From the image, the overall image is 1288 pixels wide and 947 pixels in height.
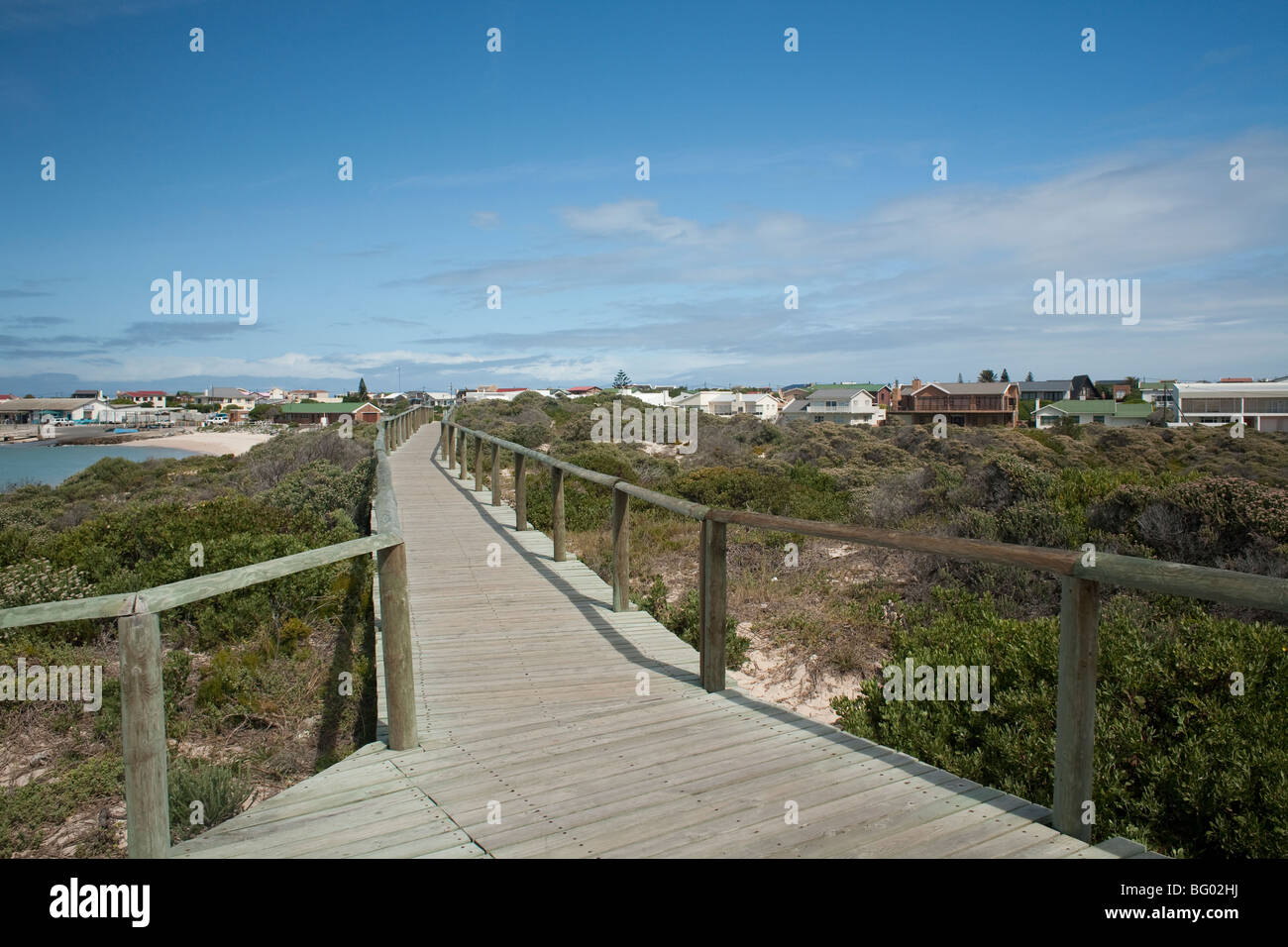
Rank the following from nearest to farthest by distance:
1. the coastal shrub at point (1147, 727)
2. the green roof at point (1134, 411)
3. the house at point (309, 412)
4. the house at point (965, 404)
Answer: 1. the coastal shrub at point (1147, 727)
2. the green roof at point (1134, 411)
3. the house at point (965, 404)
4. the house at point (309, 412)

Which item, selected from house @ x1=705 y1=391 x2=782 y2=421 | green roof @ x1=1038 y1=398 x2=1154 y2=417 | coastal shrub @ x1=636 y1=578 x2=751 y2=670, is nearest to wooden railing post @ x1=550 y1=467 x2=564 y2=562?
coastal shrub @ x1=636 y1=578 x2=751 y2=670

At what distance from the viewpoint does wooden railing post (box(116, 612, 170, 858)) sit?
240cm

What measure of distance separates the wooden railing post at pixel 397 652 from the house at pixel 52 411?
11999 centimetres

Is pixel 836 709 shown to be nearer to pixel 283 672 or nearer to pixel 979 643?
pixel 979 643

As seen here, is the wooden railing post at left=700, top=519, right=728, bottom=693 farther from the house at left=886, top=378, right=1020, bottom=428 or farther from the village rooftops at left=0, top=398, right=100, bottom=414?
the village rooftops at left=0, top=398, right=100, bottom=414

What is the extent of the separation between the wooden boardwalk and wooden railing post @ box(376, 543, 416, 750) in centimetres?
10

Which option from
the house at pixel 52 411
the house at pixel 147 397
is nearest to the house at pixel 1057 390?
the house at pixel 52 411

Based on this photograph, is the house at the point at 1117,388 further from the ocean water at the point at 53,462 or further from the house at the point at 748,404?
the ocean water at the point at 53,462

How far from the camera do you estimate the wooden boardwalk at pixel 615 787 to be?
8.86 ft

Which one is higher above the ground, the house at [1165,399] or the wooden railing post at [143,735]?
the house at [1165,399]

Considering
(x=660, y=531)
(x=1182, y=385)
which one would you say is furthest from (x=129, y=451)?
(x=1182, y=385)

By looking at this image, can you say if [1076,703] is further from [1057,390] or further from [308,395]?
[308,395]

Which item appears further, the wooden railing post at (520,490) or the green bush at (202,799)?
the wooden railing post at (520,490)
